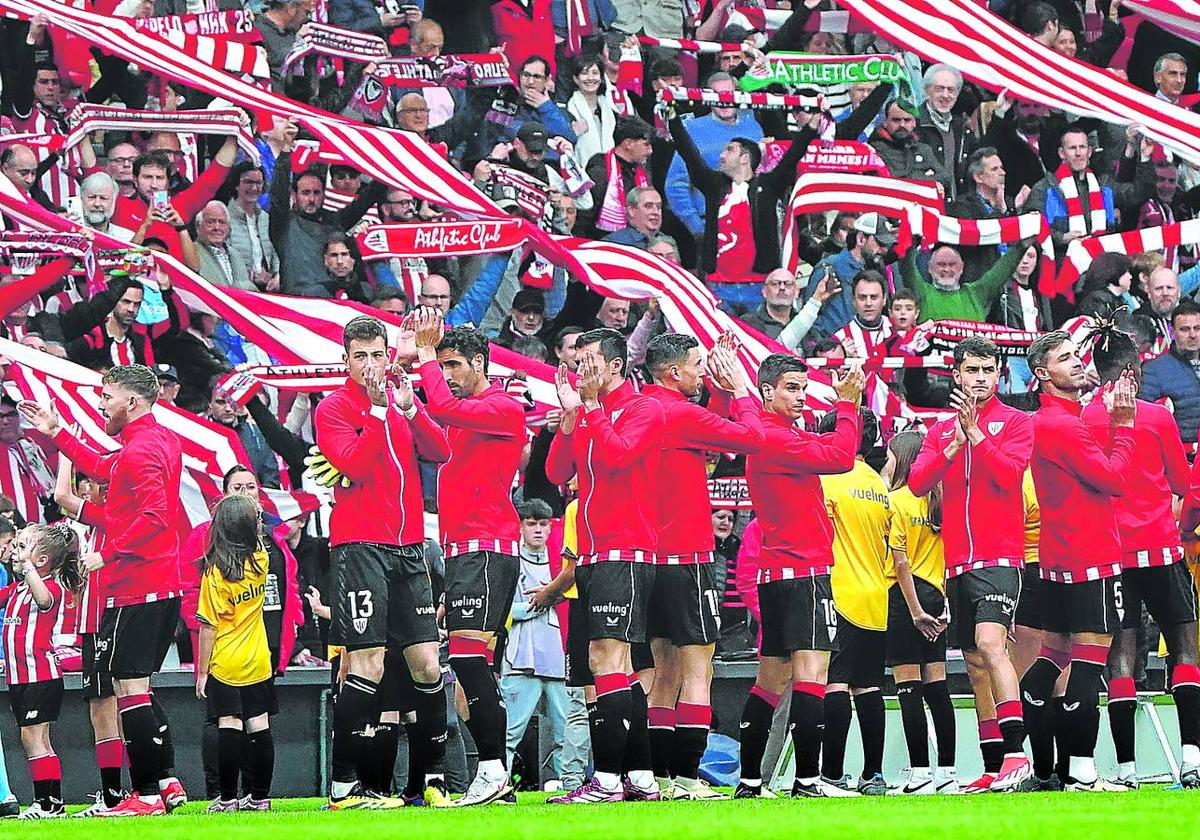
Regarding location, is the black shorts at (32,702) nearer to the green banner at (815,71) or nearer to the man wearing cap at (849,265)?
the man wearing cap at (849,265)

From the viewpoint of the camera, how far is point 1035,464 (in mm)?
8836

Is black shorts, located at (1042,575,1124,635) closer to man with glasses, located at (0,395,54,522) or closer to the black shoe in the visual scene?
the black shoe

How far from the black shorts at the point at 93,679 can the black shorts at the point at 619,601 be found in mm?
2816

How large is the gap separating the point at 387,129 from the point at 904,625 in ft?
20.8

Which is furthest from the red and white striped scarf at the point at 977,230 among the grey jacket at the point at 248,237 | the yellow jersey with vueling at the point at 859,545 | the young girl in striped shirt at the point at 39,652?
the young girl in striped shirt at the point at 39,652

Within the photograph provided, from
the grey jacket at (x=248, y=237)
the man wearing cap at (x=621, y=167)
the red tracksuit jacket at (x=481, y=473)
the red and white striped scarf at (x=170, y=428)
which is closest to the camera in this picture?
the red tracksuit jacket at (x=481, y=473)

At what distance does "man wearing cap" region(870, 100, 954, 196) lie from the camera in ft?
50.6

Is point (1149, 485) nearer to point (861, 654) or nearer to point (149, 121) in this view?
point (861, 654)

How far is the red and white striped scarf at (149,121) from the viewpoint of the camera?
531 inches

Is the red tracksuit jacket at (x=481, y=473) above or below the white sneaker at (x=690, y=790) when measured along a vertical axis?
above

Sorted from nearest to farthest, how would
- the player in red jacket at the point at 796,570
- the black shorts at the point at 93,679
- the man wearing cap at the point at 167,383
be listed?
1. the player in red jacket at the point at 796,570
2. the black shorts at the point at 93,679
3. the man wearing cap at the point at 167,383

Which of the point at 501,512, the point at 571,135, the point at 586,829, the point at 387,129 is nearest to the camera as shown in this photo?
the point at 586,829

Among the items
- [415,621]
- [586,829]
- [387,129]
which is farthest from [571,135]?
[586,829]

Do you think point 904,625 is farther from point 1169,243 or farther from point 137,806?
point 1169,243
